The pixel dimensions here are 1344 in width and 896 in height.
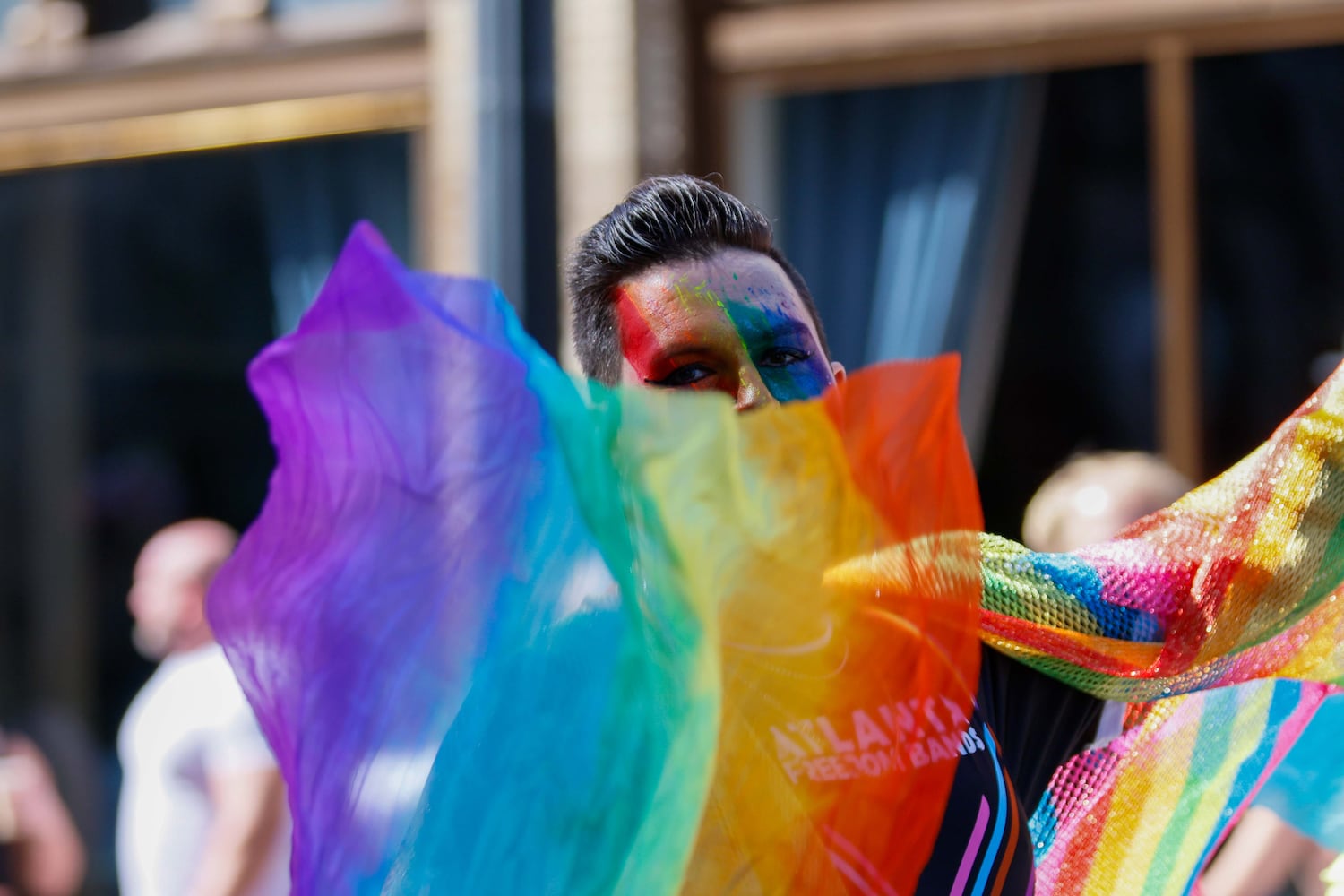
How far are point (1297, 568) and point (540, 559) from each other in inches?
28.7

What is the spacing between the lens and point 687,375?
4.13ft

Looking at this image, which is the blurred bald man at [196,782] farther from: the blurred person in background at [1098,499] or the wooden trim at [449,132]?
the blurred person in background at [1098,499]

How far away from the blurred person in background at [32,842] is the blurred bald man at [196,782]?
1.16 m

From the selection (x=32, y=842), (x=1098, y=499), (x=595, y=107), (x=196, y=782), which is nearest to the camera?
(x=1098, y=499)

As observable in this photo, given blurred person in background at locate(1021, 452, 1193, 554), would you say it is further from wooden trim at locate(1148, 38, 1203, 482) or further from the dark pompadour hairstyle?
the dark pompadour hairstyle

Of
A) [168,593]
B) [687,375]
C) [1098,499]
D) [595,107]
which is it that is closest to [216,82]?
[595,107]

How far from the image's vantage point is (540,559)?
3.33 ft

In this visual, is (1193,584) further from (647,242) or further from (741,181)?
(741,181)

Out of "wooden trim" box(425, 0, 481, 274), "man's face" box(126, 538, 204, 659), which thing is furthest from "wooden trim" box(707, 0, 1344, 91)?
"man's face" box(126, 538, 204, 659)

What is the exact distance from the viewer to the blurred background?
12.6 ft

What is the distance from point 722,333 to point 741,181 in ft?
10.6

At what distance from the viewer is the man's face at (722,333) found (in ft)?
4.10

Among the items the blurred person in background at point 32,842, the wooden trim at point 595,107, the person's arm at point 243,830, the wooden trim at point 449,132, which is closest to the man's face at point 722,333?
the person's arm at point 243,830

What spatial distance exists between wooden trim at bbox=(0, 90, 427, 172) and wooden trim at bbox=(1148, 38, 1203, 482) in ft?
7.38
